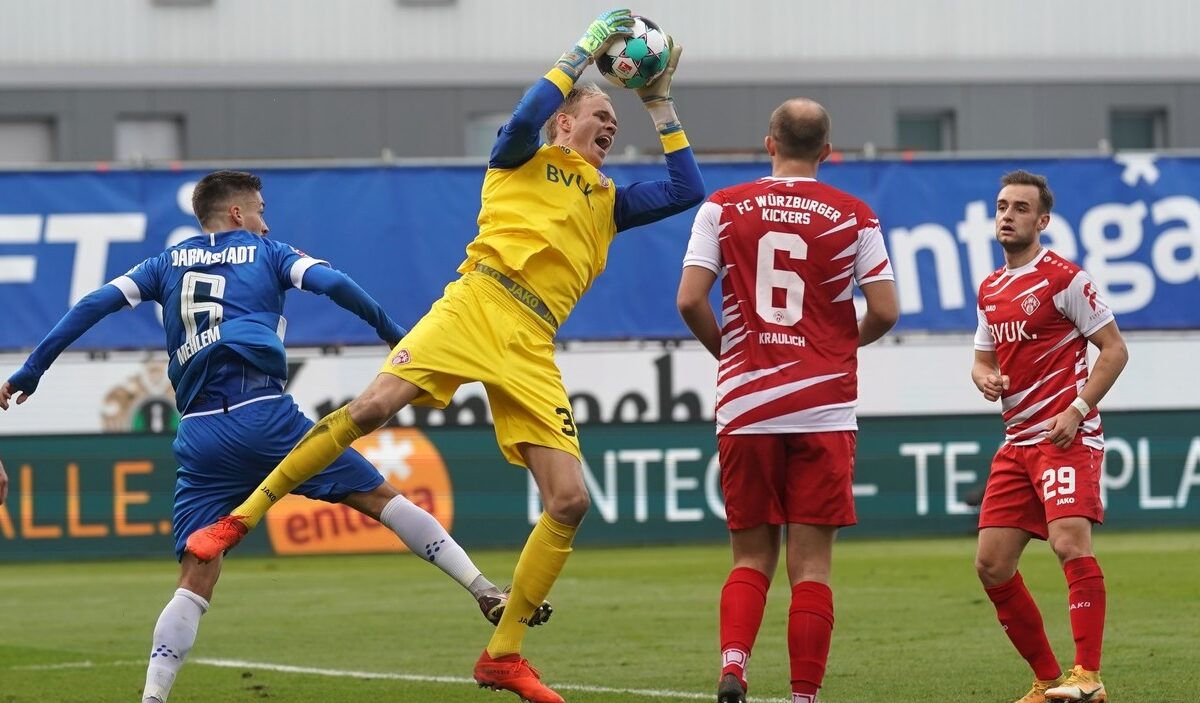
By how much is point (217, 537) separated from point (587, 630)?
14.7 feet

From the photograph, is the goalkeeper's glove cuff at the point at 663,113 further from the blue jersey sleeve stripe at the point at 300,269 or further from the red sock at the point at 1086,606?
the red sock at the point at 1086,606

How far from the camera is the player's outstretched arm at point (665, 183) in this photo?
25.9 feet

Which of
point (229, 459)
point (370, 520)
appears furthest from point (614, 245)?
point (229, 459)

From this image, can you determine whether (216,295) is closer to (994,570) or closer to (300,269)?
(300,269)

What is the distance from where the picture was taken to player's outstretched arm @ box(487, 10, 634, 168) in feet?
25.1

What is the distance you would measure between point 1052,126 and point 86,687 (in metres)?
22.3

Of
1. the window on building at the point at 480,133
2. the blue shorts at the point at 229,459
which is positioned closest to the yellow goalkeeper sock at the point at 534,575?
the blue shorts at the point at 229,459

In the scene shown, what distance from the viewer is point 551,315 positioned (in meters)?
7.76

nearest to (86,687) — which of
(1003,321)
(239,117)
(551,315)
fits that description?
(551,315)

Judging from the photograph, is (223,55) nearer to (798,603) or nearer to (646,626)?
(646,626)

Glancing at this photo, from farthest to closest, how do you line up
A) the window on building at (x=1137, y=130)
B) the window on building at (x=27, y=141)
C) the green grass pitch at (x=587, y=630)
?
1. the window on building at (x=1137, y=130)
2. the window on building at (x=27, y=141)
3. the green grass pitch at (x=587, y=630)

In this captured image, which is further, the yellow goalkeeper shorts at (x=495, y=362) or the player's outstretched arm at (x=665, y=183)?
the player's outstretched arm at (x=665, y=183)

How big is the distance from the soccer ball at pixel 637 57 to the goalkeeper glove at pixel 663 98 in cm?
3

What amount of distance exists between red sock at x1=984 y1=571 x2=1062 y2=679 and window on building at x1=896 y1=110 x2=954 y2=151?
858 inches
